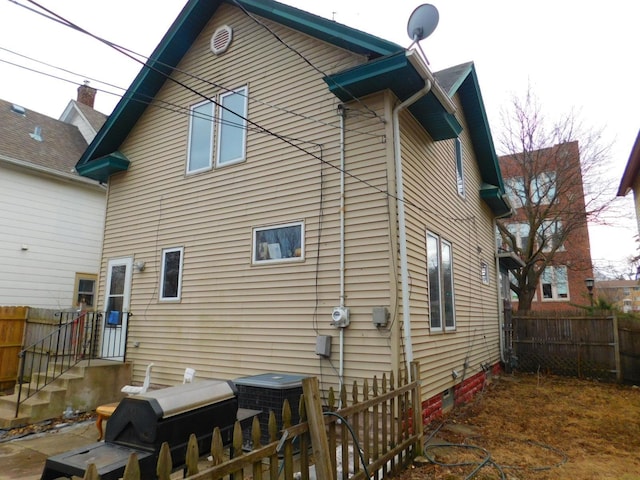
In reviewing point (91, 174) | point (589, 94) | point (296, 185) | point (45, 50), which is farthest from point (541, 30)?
point (91, 174)

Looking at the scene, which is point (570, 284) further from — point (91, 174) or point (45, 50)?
point (45, 50)

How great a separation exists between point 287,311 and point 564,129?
Answer: 16.3 metres

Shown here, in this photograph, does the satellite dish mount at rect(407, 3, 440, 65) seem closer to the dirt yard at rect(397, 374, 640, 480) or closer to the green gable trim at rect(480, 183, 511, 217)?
the dirt yard at rect(397, 374, 640, 480)

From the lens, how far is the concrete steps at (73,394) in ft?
21.7

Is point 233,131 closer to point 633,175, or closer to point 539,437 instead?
point 539,437

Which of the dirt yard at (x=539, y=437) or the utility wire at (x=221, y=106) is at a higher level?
the utility wire at (x=221, y=106)

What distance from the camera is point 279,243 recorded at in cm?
686

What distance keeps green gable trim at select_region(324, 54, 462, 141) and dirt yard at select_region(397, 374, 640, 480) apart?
5.02 m

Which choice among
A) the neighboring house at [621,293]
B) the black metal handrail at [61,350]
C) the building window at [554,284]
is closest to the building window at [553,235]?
the building window at [554,284]

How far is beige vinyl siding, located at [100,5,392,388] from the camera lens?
6020 millimetres

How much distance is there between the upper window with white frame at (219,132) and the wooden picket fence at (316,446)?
524 cm

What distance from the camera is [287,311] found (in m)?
6.49

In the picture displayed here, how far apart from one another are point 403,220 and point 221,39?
18.7 ft

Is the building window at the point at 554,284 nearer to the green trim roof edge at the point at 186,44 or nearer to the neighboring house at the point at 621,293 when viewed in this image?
the neighboring house at the point at 621,293
